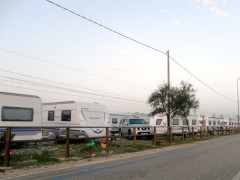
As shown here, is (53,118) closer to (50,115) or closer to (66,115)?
(50,115)

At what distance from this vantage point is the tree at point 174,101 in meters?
25.5

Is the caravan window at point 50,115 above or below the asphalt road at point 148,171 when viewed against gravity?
above

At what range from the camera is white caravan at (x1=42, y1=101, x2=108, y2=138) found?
17.0 metres

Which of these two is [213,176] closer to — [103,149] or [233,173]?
[233,173]

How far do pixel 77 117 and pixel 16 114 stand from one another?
4.12 m

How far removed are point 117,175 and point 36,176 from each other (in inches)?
84.5

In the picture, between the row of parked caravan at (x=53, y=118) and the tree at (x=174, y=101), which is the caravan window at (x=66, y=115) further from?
the tree at (x=174, y=101)

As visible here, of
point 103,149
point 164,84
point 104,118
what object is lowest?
point 103,149

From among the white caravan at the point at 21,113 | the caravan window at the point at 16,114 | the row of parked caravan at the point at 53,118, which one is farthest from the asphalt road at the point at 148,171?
the caravan window at the point at 16,114

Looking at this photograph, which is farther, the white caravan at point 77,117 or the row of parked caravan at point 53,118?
the white caravan at point 77,117

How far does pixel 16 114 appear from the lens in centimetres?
1443

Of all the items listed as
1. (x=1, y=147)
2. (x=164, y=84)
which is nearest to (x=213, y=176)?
(x=1, y=147)

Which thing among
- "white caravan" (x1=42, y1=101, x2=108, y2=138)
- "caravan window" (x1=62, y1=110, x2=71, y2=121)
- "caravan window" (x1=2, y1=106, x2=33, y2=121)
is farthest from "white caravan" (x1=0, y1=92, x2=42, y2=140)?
"caravan window" (x1=62, y1=110, x2=71, y2=121)

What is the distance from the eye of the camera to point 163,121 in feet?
90.6
